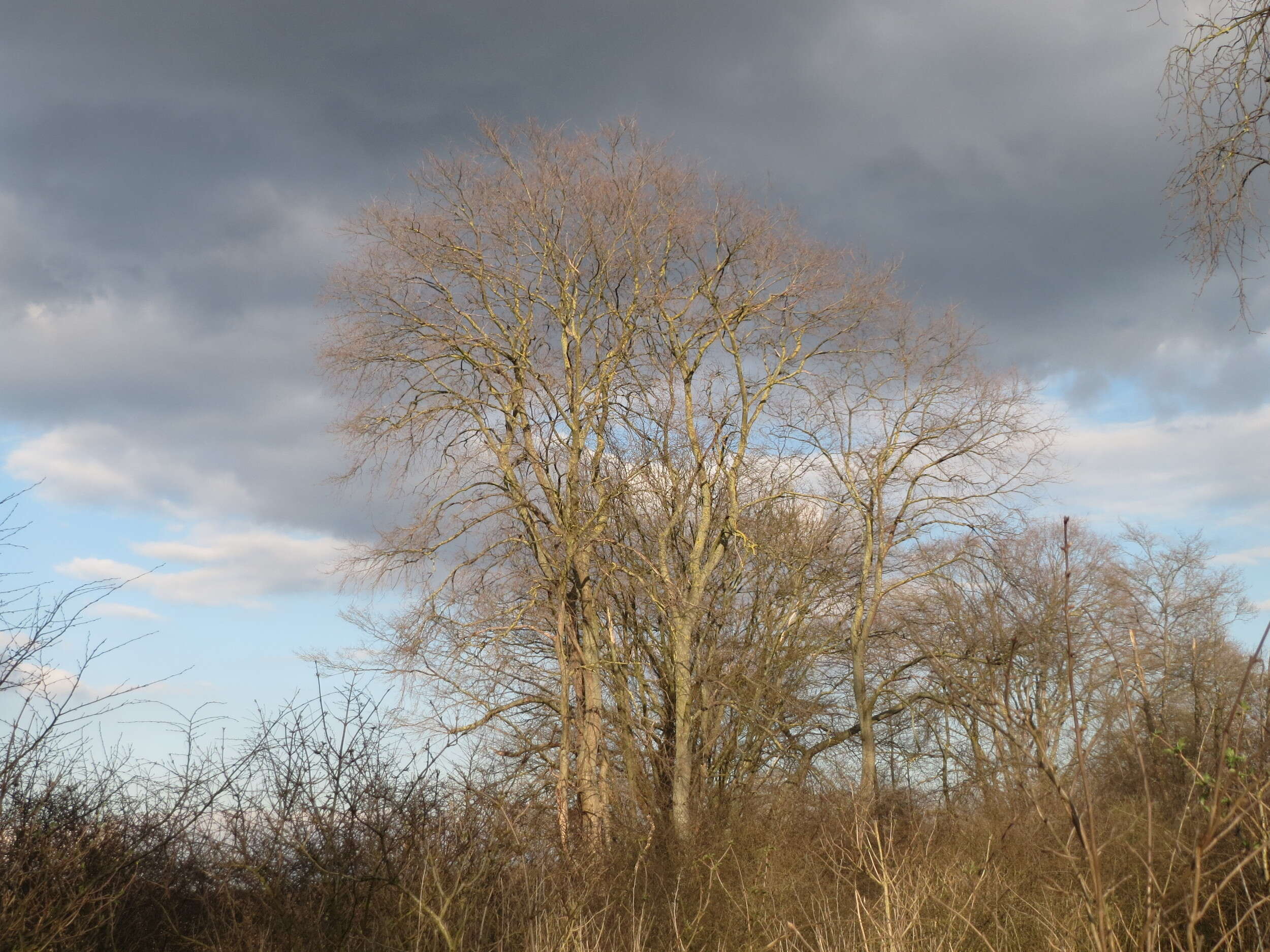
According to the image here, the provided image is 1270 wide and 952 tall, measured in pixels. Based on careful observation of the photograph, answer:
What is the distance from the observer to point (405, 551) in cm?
1483

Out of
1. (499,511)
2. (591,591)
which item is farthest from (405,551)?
(591,591)

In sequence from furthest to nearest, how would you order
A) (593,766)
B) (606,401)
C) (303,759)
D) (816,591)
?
(816,591)
(606,401)
(593,766)
(303,759)

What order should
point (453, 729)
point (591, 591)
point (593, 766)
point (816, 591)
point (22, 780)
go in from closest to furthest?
1. point (22, 780)
2. point (453, 729)
3. point (593, 766)
4. point (591, 591)
5. point (816, 591)

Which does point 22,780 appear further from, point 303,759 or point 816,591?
point 816,591

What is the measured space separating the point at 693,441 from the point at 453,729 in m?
6.60

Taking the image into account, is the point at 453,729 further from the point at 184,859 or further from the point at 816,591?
the point at 816,591

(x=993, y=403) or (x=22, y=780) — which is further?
(x=993, y=403)

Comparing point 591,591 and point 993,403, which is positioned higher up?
point 993,403

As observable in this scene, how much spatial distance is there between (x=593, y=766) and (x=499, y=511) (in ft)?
12.8

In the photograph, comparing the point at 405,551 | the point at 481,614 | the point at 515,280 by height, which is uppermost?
the point at 515,280

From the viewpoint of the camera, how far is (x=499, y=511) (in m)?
15.0

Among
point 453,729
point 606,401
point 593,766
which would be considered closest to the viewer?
point 453,729

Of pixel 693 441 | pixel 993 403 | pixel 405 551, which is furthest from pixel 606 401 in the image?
pixel 993 403

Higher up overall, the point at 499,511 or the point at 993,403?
the point at 993,403
